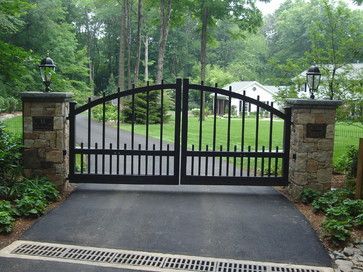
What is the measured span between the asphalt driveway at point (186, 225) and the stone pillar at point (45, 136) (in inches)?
24.7

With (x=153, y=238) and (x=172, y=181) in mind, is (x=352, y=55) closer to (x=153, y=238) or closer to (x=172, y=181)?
(x=172, y=181)

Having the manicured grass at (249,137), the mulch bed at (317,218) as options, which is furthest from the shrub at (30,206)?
the manicured grass at (249,137)

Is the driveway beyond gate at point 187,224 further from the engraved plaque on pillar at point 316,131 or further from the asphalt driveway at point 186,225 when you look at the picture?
the engraved plaque on pillar at point 316,131

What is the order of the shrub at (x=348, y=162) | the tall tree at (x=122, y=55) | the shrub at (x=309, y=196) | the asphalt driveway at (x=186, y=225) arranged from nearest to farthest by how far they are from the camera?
the asphalt driveway at (x=186, y=225) < the shrub at (x=309, y=196) < the shrub at (x=348, y=162) < the tall tree at (x=122, y=55)

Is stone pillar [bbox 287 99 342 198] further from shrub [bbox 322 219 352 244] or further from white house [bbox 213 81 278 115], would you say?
white house [bbox 213 81 278 115]

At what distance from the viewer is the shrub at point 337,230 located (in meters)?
5.04

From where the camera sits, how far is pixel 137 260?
457 centimetres

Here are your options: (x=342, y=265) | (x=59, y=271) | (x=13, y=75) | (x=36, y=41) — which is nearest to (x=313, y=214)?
(x=342, y=265)

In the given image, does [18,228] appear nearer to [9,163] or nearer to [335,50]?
[9,163]

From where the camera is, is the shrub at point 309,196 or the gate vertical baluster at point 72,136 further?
the gate vertical baluster at point 72,136

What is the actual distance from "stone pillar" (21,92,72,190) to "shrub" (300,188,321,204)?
4.03 meters

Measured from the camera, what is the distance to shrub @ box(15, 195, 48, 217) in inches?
230

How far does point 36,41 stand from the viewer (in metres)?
25.5

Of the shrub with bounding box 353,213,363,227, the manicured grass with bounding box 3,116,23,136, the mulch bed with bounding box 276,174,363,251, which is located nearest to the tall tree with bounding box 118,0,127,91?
the manicured grass with bounding box 3,116,23,136
